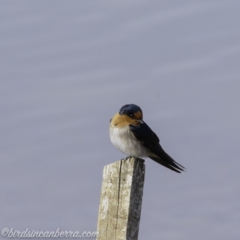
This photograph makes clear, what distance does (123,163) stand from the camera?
4.79 metres

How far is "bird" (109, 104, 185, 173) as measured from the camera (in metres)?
7.52

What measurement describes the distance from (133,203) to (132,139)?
2.93 m

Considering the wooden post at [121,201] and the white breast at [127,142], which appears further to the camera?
the white breast at [127,142]

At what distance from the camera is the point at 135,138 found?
7.55m

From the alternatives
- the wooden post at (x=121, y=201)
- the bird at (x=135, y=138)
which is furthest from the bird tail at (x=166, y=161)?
the wooden post at (x=121, y=201)

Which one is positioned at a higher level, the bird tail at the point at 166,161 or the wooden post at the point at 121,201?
the bird tail at the point at 166,161

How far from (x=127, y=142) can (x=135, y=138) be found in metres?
0.10

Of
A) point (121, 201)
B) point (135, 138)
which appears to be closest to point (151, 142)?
point (135, 138)

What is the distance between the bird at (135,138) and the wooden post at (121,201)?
8.95 feet

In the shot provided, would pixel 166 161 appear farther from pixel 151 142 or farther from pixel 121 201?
pixel 121 201

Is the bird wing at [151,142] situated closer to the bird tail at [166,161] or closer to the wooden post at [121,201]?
the bird tail at [166,161]

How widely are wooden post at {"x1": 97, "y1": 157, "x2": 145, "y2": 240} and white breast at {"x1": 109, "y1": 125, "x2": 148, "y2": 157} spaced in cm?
272

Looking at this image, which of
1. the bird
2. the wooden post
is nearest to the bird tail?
the bird

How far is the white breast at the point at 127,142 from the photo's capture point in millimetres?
7512
